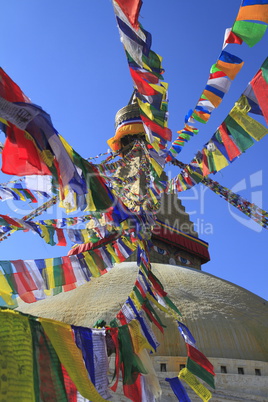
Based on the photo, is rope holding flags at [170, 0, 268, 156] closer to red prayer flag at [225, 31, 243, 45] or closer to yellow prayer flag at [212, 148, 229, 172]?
red prayer flag at [225, 31, 243, 45]

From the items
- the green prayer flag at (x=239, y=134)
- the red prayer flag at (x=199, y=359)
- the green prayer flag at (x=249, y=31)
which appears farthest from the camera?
the red prayer flag at (x=199, y=359)

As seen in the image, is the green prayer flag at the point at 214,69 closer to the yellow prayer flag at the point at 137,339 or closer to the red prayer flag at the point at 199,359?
the yellow prayer flag at the point at 137,339

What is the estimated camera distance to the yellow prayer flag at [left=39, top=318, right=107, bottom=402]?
86.0 inches

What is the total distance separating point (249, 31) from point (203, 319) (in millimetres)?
5132

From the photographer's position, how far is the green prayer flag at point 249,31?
295 cm

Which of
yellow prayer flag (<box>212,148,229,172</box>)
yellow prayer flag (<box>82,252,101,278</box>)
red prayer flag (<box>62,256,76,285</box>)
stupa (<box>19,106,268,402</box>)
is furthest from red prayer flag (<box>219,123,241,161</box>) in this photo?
stupa (<box>19,106,268,402</box>)

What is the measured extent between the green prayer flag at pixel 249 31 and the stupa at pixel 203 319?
4.53m

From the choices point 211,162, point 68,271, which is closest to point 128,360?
point 68,271

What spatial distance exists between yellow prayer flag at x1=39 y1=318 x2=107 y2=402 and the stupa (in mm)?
2624

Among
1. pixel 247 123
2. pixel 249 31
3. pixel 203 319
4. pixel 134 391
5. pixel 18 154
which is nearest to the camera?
pixel 18 154

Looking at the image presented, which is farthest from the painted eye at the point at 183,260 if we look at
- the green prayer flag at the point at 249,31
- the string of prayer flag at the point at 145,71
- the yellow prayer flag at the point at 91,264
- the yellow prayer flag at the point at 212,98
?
the green prayer flag at the point at 249,31

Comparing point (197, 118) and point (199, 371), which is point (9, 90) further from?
point (199, 371)

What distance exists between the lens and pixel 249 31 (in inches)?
118

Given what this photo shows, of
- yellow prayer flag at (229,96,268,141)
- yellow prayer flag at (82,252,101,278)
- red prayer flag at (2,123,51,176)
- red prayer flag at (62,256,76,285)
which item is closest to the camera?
red prayer flag at (2,123,51,176)
